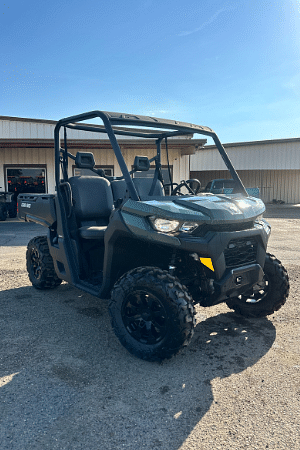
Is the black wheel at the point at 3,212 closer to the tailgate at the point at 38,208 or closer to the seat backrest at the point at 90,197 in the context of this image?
the tailgate at the point at 38,208

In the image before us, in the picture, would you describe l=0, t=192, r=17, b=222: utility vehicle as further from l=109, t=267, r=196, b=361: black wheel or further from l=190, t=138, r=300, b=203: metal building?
l=190, t=138, r=300, b=203: metal building

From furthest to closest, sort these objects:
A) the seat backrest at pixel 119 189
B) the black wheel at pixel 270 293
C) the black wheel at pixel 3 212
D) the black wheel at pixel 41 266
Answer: the black wheel at pixel 3 212 < the seat backrest at pixel 119 189 < the black wheel at pixel 41 266 < the black wheel at pixel 270 293

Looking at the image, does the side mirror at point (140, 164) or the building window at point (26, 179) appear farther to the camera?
the building window at point (26, 179)

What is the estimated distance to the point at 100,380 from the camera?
2523 millimetres

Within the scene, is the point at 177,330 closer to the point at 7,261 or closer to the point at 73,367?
the point at 73,367

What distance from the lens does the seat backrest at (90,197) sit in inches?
158

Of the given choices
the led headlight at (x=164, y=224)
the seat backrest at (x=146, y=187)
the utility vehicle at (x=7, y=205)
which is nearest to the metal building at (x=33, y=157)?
the utility vehicle at (x=7, y=205)

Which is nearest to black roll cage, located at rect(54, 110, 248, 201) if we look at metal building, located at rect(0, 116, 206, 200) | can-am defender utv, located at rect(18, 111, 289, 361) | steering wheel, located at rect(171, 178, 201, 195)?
can-am defender utv, located at rect(18, 111, 289, 361)

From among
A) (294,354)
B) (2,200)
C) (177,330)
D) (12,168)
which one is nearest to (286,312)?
(294,354)

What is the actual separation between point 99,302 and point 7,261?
2.91 metres

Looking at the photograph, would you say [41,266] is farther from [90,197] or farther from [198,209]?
[198,209]

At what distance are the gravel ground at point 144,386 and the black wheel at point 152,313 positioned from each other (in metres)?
0.17

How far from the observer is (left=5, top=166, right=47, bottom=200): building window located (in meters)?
16.5

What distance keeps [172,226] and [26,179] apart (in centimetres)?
1523
